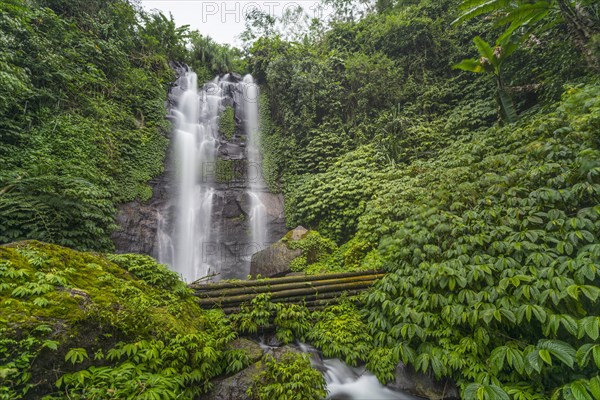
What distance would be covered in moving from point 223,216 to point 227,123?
5.88 m

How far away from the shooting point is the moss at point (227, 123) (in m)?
14.6

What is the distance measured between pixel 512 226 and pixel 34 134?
11760 millimetres

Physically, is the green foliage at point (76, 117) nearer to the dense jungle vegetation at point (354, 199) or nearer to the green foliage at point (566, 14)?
the dense jungle vegetation at point (354, 199)

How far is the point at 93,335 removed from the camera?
2.69m

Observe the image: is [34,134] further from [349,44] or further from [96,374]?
[349,44]

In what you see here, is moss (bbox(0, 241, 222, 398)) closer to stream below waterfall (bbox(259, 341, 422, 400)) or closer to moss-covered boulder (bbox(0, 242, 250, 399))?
moss-covered boulder (bbox(0, 242, 250, 399))

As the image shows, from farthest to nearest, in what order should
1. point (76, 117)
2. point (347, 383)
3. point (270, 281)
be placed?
point (76, 117)
point (270, 281)
point (347, 383)

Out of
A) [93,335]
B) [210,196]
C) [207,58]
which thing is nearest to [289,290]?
[93,335]

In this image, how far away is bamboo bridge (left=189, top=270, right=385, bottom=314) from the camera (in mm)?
5082

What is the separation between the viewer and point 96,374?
2.40m

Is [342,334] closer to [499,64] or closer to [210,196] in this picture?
[499,64]

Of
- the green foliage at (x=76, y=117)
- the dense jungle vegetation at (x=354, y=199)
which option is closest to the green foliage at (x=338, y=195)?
the dense jungle vegetation at (x=354, y=199)

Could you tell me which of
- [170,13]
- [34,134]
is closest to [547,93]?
[34,134]

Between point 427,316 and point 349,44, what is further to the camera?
point 349,44
